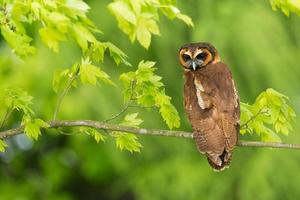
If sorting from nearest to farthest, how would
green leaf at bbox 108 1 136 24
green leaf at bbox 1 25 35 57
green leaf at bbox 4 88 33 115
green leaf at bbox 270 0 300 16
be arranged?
green leaf at bbox 108 1 136 24
green leaf at bbox 1 25 35 57
green leaf at bbox 270 0 300 16
green leaf at bbox 4 88 33 115

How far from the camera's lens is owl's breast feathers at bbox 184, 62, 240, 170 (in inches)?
190

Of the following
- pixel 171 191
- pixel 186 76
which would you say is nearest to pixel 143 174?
pixel 171 191

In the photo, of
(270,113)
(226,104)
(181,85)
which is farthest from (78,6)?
(181,85)

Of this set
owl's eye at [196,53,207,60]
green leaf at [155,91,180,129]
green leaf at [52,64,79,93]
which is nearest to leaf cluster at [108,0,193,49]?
green leaf at [52,64,79,93]

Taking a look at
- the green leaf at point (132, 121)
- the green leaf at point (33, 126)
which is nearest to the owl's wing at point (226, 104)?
the green leaf at point (132, 121)

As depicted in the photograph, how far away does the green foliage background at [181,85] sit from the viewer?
8.48 metres

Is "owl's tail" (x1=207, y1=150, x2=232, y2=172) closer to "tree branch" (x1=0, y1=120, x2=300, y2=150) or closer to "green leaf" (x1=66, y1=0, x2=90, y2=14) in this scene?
"tree branch" (x1=0, y1=120, x2=300, y2=150)

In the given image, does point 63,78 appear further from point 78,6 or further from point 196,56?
point 78,6

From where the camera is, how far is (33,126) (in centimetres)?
442

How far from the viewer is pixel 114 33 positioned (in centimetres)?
902

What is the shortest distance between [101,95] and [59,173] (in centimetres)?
202

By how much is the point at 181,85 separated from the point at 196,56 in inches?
141

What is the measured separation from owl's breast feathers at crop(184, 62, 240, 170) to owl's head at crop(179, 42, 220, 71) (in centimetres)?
11

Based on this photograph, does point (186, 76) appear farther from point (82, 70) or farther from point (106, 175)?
point (106, 175)
